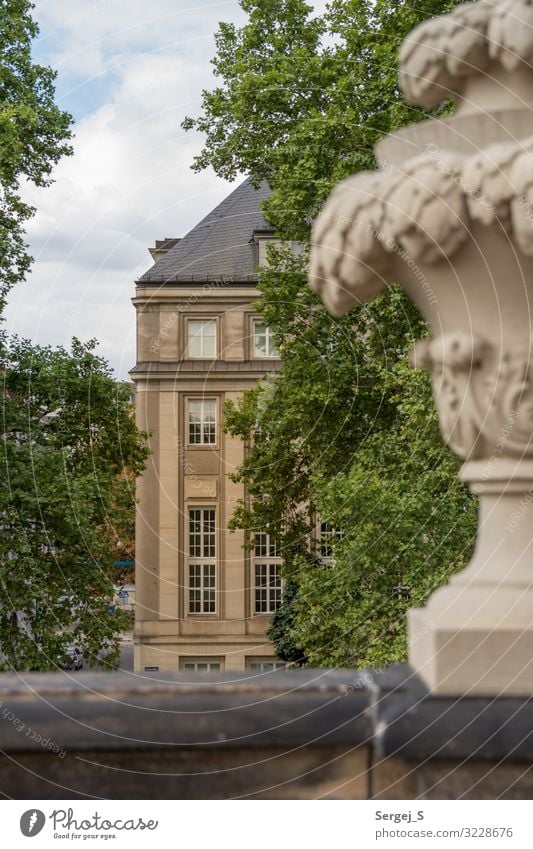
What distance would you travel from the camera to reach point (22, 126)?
57.9 ft

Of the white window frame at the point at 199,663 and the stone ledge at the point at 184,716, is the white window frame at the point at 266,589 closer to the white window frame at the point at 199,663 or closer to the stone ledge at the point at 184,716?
the white window frame at the point at 199,663

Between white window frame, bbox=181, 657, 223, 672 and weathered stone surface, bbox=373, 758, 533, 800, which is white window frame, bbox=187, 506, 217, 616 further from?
weathered stone surface, bbox=373, 758, 533, 800

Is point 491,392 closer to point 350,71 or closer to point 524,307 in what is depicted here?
point 524,307

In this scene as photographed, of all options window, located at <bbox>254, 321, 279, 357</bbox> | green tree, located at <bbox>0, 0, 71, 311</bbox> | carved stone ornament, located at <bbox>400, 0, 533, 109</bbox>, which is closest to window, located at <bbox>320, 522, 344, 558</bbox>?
green tree, located at <bbox>0, 0, 71, 311</bbox>

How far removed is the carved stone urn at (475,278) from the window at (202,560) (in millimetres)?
33202

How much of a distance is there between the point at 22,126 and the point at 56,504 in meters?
6.10

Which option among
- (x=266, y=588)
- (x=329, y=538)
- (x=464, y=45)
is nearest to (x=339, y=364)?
(x=329, y=538)

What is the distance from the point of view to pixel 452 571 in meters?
14.1

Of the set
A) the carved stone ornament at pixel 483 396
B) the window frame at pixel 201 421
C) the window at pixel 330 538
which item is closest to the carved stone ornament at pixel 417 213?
the carved stone ornament at pixel 483 396

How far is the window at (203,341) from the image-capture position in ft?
123

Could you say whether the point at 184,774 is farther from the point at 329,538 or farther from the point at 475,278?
the point at 329,538

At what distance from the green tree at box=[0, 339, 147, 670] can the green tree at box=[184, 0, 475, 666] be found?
127 inches

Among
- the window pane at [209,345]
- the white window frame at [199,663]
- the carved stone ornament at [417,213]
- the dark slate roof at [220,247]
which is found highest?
the dark slate roof at [220,247]

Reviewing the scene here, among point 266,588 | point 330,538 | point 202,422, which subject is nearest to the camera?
point 330,538
